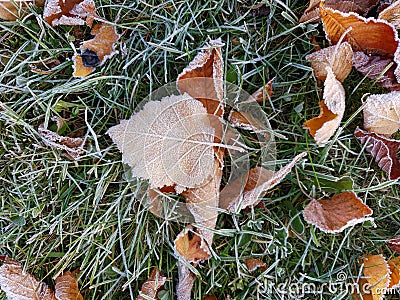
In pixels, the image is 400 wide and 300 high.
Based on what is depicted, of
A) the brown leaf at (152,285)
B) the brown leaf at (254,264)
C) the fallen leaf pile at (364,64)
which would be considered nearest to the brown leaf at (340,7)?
the fallen leaf pile at (364,64)

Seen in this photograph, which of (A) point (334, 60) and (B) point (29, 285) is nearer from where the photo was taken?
(A) point (334, 60)

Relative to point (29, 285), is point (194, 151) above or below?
above

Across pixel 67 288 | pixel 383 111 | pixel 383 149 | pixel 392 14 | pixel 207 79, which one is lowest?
pixel 67 288

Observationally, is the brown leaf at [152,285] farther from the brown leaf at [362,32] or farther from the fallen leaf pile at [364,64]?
the brown leaf at [362,32]

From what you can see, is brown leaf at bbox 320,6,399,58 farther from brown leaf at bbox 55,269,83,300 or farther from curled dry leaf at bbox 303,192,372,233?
brown leaf at bbox 55,269,83,300

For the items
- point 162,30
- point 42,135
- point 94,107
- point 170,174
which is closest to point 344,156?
point 170,174

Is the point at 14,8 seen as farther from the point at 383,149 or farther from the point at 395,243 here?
the point at 395,243

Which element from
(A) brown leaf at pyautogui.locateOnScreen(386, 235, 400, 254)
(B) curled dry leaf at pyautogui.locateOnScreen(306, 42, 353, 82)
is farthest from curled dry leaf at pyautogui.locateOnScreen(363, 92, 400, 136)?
(A) brown leaf at pyautogui.locateOnScreen(386, 235, 400, 254)

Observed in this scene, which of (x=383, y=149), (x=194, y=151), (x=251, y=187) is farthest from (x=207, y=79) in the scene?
(x=383, y=149)
